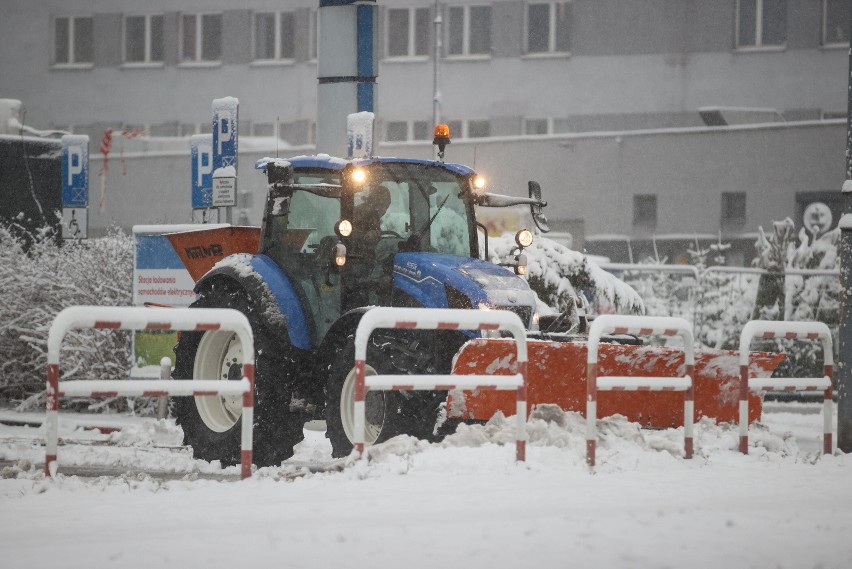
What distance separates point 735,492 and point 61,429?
8.11 metres

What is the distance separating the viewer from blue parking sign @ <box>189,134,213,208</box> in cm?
1781

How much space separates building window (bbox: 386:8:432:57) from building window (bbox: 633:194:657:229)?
36.7 feet

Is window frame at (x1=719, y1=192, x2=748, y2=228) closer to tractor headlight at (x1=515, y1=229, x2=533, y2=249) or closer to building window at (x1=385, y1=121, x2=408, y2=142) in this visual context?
building window at (x1=385, y1=121, x2=408, y2=142)

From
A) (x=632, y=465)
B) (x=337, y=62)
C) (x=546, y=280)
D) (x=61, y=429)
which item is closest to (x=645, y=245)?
(x=546, y=280)

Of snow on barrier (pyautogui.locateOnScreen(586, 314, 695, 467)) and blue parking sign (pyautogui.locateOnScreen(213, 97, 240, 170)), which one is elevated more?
blue parking sign (pyautogui.locateOnScreen(213, 97, 240, 170))

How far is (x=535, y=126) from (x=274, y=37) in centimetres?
882

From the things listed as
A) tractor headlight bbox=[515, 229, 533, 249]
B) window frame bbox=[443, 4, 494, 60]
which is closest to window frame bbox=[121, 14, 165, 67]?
window frame bbox=[443, 4, 494, 60]

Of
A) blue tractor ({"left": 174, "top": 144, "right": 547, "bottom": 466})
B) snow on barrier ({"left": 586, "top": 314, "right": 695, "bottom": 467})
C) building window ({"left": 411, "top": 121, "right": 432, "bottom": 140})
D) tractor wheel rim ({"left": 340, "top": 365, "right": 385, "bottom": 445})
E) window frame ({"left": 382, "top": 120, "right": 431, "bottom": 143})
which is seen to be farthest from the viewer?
window frame ({"left": 382, "top": 120, "right": 431, "bottom": 143})

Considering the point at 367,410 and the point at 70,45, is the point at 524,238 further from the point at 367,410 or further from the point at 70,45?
the point at 70,45

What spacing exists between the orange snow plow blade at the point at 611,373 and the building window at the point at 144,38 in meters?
39.5

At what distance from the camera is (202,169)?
17891 millimetres

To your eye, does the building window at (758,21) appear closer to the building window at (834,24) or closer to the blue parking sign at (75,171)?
the building window at (834,24)

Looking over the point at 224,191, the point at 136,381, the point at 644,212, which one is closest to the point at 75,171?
the point at 224,191

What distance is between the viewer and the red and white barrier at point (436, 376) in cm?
904
